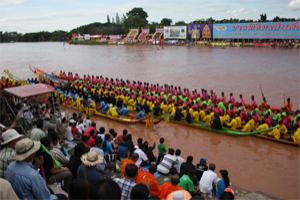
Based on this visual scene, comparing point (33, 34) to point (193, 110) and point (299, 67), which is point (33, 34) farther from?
point (193, 110)

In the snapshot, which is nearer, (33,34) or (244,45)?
(244,45)

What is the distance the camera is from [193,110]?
1073cm

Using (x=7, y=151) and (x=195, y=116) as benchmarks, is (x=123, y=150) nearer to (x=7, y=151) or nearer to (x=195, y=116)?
(x=7, y=151)

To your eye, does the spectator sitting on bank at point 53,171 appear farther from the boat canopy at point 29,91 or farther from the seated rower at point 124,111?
the seated rower at point 124,111

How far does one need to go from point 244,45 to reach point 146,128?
126 feet

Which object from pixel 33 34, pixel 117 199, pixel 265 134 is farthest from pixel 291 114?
pixel 33 34

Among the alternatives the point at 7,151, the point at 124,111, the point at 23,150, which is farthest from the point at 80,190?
the point at 124,111

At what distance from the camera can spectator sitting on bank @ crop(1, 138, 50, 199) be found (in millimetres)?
3037

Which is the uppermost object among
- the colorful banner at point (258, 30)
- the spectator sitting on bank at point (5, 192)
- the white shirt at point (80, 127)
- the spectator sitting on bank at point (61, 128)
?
the colorful banner at point (258, 30)

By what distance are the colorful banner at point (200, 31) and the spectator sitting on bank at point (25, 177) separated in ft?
163

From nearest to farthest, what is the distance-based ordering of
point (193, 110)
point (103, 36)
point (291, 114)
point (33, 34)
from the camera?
→ 1. point (291, 114)
2. point (193, 110)
3. point (103, 36)
4. point (33, 34)

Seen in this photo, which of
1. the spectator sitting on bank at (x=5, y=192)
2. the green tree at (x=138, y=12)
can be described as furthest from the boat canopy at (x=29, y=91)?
the green tree at (x=138, y=12)

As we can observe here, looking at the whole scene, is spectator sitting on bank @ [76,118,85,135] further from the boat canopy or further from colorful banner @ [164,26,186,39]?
colorful banner @ [164,26,186,39]

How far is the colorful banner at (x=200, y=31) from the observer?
50688 mm
